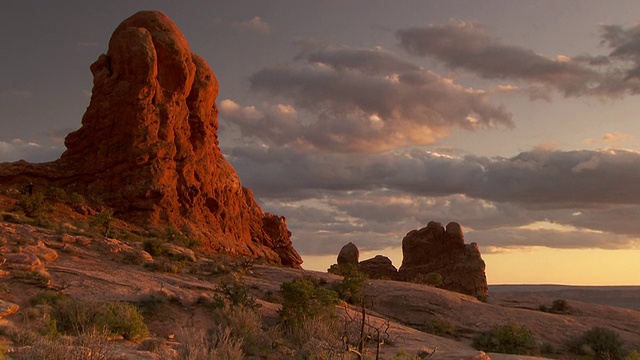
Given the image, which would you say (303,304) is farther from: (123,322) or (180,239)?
(180,239)

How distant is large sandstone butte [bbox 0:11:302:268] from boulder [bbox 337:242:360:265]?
8.66 m

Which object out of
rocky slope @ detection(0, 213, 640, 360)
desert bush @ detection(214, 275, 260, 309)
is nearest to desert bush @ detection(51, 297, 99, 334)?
rocky slope @ detection(0, 213, 640, 360)

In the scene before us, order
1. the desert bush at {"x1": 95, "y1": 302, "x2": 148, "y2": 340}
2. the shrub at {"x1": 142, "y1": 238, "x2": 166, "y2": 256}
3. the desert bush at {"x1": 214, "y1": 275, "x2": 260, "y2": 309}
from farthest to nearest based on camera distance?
the shrub at {"x1": 142, "y1": 238, "x2": 166, "y2": 256}
the desert bush at {"x1": 214, "y1": 275, "x2": 260, "y2": 309}
the desert bush at {"x1": 95, "y1": 302, "x2": 148, "y2": 340}

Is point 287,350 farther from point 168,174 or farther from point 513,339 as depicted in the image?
point 168,174

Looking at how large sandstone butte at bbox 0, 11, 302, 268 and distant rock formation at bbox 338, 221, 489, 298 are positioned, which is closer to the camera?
large sandstone butte at bbox 0, 11, 302, 268

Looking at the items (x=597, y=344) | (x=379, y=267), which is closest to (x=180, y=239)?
(x=379, y=267)

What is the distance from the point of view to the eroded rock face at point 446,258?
4722 cm

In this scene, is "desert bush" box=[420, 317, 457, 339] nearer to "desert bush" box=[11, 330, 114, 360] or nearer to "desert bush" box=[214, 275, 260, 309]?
"desert bush" box=[214, 275, 260, 309]

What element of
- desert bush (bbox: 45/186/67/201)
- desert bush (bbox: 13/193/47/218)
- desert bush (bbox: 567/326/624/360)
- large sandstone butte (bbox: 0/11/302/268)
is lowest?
desert bush (bbox: 567/326/624/360)

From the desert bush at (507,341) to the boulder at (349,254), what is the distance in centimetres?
2642

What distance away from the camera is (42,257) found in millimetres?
21281

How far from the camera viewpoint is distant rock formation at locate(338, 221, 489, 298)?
155 ft

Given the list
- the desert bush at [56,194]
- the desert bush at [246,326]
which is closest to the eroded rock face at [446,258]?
the desert bush at [56,194]

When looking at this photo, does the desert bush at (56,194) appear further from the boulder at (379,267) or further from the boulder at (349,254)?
the boulder at (379,267)
